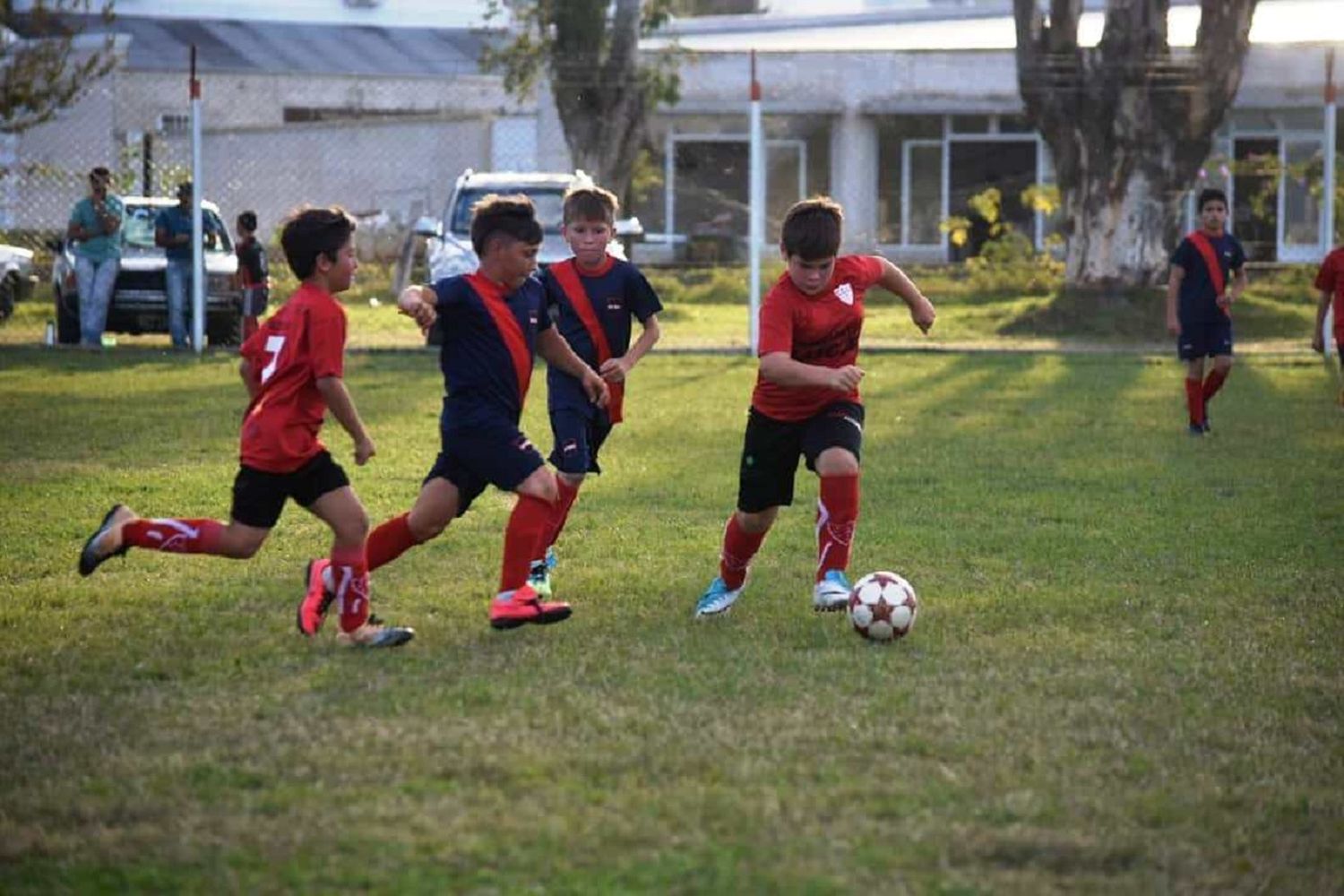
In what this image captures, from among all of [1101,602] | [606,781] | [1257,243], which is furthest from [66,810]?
[1257,243]

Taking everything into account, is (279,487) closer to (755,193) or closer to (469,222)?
(755,193)

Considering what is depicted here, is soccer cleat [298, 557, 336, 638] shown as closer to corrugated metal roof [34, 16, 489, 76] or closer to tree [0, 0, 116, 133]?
tree [0, 0, 116, 133]

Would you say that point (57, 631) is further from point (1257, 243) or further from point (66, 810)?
point (1257, 243)

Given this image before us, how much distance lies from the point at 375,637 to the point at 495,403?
890mm

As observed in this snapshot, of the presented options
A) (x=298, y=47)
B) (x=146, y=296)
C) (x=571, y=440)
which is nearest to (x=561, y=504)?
(x=571, y=440)

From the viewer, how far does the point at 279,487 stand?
6.31 meters

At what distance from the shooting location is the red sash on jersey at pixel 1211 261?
13438 mm

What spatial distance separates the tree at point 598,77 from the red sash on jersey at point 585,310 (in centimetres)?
1552

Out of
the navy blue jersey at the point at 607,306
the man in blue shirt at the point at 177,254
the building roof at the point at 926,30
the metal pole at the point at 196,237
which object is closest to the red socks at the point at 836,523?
the navy blue jersey at the point at 607,306

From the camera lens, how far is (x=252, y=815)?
14.8 feet

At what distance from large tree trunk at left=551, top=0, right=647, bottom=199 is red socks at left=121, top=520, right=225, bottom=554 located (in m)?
17.3

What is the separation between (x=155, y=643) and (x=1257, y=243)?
2760 centimetres

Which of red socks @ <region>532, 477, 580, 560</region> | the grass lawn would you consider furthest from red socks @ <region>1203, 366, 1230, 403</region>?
red socks @ <region>532, 477, 580, 560</region>

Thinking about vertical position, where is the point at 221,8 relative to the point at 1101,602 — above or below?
above
